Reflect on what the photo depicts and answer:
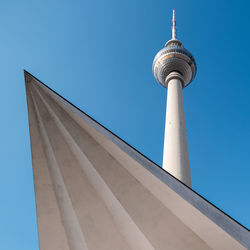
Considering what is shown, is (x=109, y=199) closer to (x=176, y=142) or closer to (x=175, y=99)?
(x=176, y=142)

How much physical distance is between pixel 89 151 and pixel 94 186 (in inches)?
52.3

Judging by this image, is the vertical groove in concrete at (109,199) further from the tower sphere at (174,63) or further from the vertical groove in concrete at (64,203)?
the tower sphere at (174,63)

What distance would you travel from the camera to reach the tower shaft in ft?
79.7

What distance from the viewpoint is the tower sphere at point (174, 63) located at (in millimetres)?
43781

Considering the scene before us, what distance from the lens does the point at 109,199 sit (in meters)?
10.9

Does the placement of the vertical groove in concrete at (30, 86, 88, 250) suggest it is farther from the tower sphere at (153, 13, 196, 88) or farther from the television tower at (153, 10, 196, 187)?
the tower sphere at (153, 13, 196, 88)

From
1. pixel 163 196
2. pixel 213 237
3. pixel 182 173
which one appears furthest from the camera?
pixel 182 173

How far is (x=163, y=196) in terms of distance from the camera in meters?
10.0

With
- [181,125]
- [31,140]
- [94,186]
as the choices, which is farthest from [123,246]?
[181,125]

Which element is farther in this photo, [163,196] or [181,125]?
[181,125]

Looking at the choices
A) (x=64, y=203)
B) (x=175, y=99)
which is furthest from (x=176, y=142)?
(x=64, y=203)

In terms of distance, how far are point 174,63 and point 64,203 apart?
36.0m

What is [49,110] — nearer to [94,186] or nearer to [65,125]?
[65,125]

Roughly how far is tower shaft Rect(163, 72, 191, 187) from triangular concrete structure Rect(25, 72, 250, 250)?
44.3 feet
